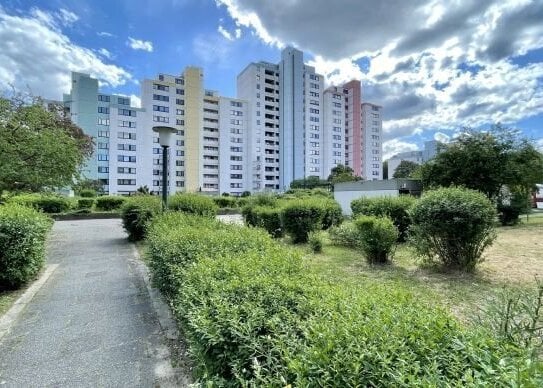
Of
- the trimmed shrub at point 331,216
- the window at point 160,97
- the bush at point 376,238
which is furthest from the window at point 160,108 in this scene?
the bush at point 376,238

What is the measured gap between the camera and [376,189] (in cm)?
2134

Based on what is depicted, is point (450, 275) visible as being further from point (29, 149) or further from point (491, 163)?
point (491, 163)

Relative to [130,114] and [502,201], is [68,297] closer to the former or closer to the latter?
[502,201]

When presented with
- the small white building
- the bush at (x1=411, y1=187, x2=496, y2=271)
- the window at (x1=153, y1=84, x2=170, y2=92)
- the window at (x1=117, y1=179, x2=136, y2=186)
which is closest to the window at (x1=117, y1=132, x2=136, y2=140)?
the window at (x1=117, y1=179, x2=136, y2=186)

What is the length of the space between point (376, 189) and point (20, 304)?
19981 mm

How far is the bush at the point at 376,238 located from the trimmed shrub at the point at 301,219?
336cm

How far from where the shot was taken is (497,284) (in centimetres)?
527

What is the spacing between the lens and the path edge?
3.96 metres

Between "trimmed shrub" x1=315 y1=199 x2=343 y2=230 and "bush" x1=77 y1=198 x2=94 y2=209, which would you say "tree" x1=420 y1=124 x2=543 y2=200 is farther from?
"bush" x1=77 y1=198 x2=94 y2=209

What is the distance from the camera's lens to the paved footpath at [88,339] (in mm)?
2883

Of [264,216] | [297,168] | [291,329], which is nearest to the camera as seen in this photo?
[291,329]

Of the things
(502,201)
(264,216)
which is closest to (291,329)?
(264,216)

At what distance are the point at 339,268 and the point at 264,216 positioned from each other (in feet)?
17.4

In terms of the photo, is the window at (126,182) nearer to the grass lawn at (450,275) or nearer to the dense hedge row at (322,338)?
the grass lawn at (450,275)
